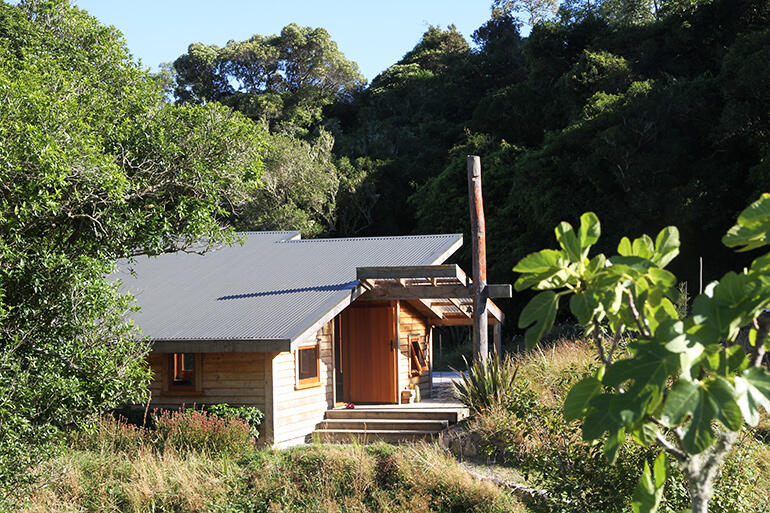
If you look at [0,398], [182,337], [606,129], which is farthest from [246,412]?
[606,129]

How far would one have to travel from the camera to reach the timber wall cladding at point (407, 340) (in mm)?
16984

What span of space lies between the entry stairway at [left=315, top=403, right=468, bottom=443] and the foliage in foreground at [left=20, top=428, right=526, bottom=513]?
2774 millimetres

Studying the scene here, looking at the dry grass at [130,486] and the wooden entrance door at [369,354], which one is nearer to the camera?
the dry grass at [130,486]

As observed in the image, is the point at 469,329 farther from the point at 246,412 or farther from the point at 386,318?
the point at 246,412

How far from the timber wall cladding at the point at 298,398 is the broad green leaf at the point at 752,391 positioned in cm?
1192

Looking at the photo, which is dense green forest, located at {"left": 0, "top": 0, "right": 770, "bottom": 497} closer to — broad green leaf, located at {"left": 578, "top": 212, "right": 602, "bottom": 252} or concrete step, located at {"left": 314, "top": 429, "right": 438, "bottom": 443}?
concrete step, located at {"left": 314, "top": 429, "right": 438, "bottom": 443}

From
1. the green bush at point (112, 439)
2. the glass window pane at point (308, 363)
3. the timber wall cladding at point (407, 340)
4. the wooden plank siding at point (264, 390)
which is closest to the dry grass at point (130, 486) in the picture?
the green bush at point (112, 439)

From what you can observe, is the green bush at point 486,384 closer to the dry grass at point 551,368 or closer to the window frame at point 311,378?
the dry grass at point 551,368

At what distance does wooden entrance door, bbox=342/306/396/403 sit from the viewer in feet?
53.4

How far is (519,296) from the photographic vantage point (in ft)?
92.0

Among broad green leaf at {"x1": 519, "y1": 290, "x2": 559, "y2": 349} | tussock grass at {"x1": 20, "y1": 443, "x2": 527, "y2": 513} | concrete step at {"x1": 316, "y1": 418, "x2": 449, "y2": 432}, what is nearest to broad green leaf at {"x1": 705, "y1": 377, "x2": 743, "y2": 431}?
broad green leaf at {"x1": 519, "y1": 290, "x2": 559, "y2": 349}

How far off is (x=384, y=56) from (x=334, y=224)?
1428cm

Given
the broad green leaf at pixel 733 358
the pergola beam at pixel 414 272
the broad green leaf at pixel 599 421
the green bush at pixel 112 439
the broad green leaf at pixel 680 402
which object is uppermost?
the pergola beam at pixel 414 272

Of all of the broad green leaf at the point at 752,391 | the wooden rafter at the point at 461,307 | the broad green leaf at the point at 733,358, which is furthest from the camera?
the wooden rafter at the point at 461,307
